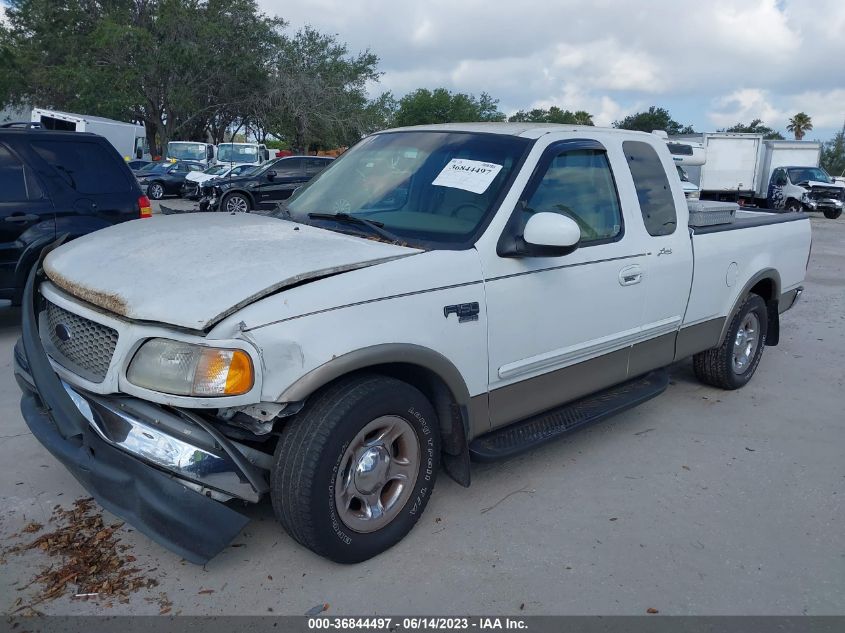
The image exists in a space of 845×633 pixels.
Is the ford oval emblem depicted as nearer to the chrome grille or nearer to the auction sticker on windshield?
the chrome grille

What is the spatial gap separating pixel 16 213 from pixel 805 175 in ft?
89.3

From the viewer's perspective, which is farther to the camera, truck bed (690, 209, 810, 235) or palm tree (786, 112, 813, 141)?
palm tree (786, 112, 813, 141)

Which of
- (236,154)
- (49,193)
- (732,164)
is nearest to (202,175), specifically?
(236,154)

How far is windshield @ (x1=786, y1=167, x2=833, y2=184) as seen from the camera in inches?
1037

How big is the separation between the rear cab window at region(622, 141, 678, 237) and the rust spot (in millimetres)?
2985

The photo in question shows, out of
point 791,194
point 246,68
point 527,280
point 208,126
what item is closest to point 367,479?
point 527,280

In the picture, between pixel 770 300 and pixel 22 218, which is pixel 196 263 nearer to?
pixel 22 218

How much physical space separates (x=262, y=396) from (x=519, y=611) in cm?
135

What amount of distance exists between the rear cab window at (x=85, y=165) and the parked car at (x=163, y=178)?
64.2 ft

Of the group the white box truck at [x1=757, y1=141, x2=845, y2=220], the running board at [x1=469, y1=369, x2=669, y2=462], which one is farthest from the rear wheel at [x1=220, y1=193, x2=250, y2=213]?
the white box truck at [x1=757, y1=141, x2=845, y2=220]

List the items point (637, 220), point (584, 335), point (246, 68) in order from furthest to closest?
point (246, 68)
point (637, 220)
point (584, 335)

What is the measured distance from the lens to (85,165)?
22.4ft

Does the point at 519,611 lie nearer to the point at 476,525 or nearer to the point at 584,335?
the point at 476,525

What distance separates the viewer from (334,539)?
2.94 meters
